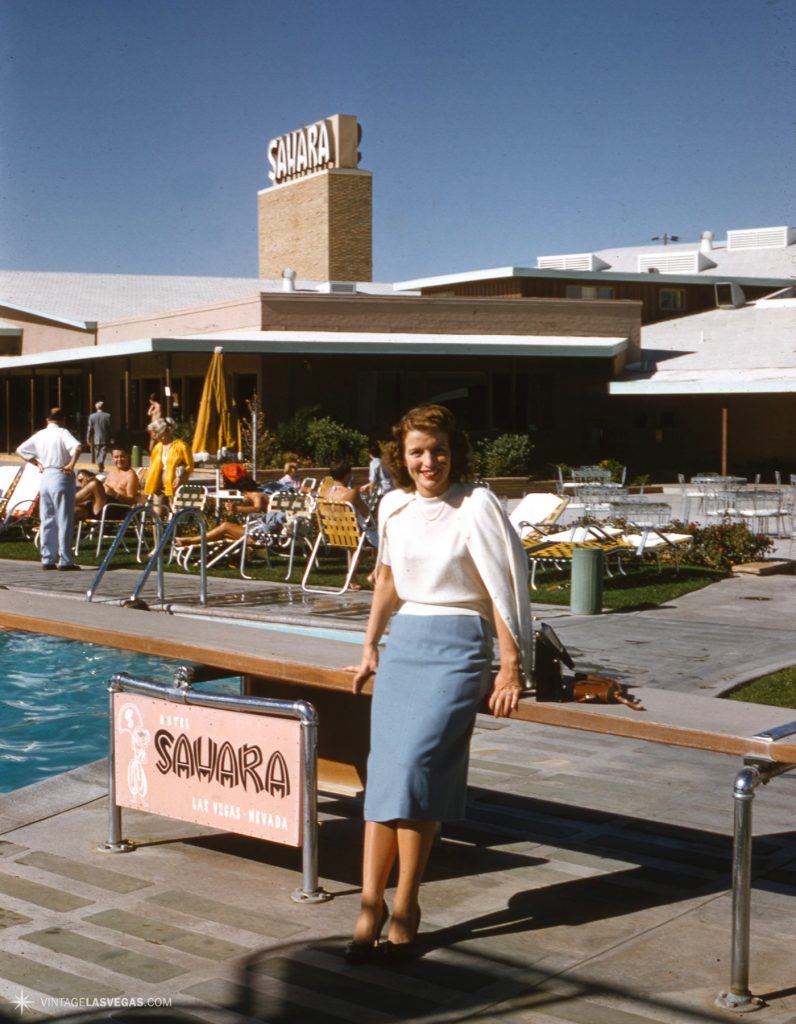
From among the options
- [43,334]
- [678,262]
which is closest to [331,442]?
[43,334]

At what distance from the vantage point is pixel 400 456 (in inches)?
183

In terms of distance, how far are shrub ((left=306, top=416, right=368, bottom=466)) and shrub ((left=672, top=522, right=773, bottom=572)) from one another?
13.7 meters

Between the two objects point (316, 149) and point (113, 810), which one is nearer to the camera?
point (113, 810)

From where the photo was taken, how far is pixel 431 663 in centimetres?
437

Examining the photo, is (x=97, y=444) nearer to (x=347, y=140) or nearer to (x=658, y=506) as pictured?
(x=658, y=506)

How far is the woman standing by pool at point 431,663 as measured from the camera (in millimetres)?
4332

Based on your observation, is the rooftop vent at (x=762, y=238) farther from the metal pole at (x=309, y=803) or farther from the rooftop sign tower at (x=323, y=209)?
the metal pole at (x=309, y=803)

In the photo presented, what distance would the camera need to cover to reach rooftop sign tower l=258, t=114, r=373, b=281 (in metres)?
49.5

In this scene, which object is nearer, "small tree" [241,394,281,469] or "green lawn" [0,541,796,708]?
"green lawn" [0,541,796,708]

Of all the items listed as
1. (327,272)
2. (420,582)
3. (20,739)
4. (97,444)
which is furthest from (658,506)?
(327,272)

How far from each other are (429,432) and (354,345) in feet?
85.8

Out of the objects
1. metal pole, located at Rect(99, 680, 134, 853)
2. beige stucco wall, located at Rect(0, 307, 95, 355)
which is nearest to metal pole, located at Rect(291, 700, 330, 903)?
metal pole, located at Rect(99, 680, 134, 853)

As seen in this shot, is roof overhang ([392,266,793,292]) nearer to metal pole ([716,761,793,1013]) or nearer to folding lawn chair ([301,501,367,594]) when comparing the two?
folding lawn chair ([301,501,367,594])

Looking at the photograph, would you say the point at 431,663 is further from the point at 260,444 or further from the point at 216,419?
the point at 260,444
